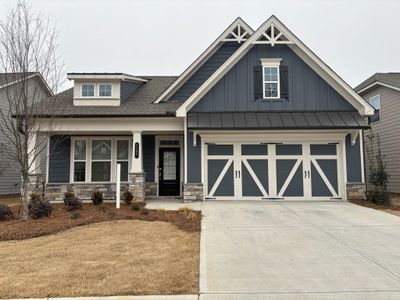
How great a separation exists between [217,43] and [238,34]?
1243 mm

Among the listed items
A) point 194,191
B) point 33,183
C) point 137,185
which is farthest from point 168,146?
point 33,183

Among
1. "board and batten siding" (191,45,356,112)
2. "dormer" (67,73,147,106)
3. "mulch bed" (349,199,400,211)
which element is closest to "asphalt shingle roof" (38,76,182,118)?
"dormer" (67,73,147,106)

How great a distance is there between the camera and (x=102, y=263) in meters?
5.68

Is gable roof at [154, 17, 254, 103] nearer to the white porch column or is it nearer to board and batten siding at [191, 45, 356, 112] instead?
board and batten siding at [191, 45, 356, 112]

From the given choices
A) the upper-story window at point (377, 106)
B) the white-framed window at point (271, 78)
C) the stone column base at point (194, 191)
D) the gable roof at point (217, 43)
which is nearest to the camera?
the stone column base at point (194, 191)

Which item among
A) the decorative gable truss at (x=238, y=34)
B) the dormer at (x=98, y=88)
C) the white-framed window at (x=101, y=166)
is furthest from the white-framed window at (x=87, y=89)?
the decorative gable truss at (x=238, y=34)

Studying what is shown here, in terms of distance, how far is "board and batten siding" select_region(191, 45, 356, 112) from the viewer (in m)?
13.4

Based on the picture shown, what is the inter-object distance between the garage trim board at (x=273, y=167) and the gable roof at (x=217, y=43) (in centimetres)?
349

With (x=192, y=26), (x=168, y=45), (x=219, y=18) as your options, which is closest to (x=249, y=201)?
(x=219, y=18)

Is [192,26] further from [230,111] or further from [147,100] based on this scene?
[230,111]

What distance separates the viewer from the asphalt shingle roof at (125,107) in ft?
43.5

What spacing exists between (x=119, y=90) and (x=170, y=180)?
4653mm

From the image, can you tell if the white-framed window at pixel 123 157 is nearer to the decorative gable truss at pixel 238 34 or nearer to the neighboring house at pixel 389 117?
the decorative gable truss at pixel 238 34

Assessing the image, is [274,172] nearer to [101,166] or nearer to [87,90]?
[101,166]
